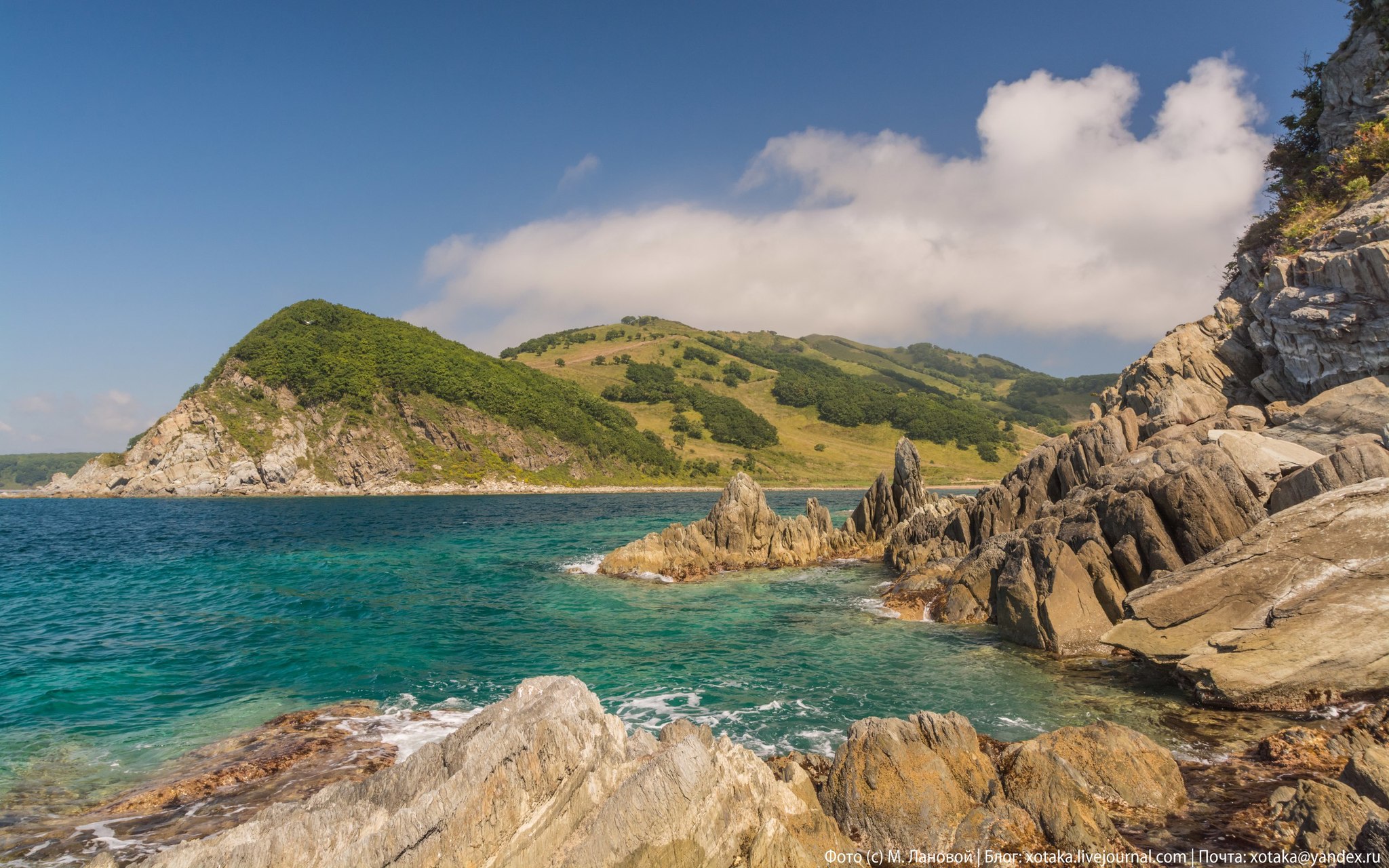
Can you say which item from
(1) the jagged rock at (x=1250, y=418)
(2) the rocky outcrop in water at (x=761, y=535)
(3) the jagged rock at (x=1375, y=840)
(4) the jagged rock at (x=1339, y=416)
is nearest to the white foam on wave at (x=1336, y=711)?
(3) the jagged rock at (x=1375, y=840)

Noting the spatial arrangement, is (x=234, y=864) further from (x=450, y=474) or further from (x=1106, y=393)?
(x=450, y=474)

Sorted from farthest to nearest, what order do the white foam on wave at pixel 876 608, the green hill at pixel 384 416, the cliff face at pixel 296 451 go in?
the green hill at pixel 384 416, the cliff face at pixel 296 451, the white foam on wave at pixel 876 608

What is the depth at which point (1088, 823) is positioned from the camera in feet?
32.1

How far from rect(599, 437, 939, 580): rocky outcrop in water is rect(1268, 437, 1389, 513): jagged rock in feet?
83.3

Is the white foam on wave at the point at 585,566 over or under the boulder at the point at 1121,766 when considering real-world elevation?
under

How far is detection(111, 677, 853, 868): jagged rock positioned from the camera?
8.33 m

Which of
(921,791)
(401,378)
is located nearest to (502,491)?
(401,378)

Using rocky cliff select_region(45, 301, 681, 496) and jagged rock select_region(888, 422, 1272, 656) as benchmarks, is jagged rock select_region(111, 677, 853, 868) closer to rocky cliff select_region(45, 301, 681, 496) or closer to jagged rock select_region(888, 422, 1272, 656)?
jagged rock select_region(888, 422, 1272, 656)

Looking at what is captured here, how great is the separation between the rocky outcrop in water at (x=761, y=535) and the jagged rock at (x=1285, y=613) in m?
26.9

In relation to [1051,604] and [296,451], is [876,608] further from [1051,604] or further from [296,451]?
[296,451]

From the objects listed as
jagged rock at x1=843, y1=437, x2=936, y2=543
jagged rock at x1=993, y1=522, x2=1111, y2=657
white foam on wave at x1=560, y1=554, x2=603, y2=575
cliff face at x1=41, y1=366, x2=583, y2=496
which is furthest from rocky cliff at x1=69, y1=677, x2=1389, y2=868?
cliff face at x1=41, y1=366, x2=583, y2=496

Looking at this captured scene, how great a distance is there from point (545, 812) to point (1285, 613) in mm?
17079

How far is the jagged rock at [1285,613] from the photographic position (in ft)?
47.7

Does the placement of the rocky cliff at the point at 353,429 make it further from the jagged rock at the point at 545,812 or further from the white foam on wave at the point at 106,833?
the jagged rock at the point at 545,812
